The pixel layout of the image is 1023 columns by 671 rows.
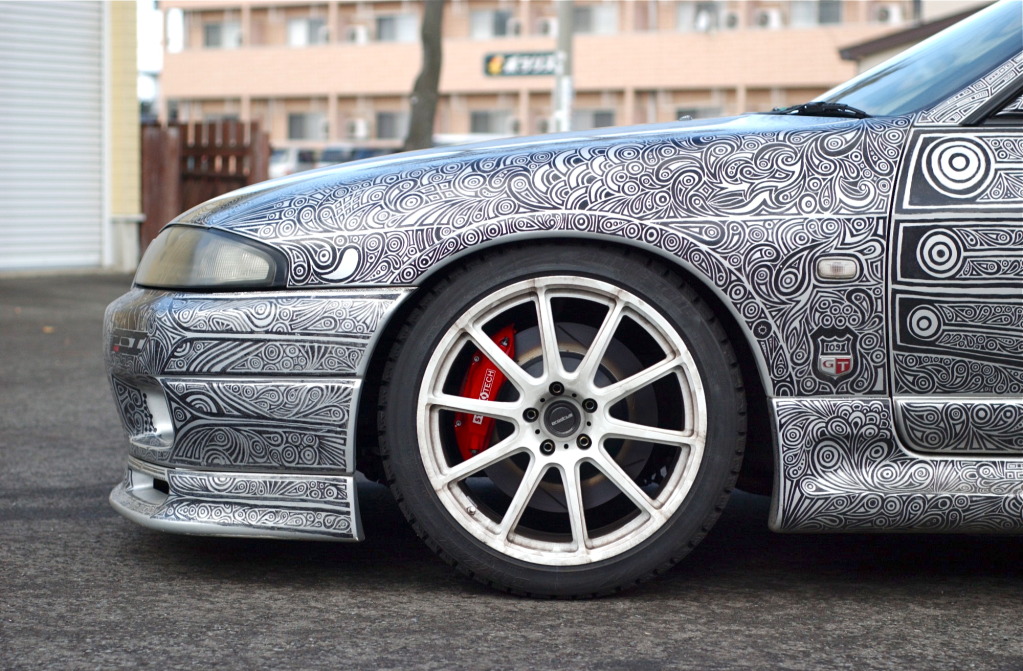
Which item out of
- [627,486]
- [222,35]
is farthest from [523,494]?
[222,35]

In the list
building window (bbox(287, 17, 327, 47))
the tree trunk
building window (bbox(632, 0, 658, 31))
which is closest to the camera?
the tree trunk

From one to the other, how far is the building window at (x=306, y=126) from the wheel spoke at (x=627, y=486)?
53.4 m

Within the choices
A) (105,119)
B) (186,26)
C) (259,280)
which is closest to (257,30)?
(186,26)

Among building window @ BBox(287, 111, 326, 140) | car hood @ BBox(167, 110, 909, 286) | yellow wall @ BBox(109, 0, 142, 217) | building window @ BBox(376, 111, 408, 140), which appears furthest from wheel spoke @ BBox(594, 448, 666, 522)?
building window @ BBox(287, 111, 326, 140)

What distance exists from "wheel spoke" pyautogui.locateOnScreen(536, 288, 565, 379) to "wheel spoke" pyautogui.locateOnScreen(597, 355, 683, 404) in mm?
102

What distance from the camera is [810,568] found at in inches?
127

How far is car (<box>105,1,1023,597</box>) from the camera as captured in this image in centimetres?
276

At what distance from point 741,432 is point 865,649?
502 mm

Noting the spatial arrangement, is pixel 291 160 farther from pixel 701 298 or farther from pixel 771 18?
pixel 701 298

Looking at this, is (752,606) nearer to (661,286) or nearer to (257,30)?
(661,286)

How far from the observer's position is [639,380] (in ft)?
9.32

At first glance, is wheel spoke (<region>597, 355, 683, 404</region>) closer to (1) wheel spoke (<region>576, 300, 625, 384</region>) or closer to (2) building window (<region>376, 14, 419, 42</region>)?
(1) wheel spoke (<region>576, 300, 625, 384</region>)

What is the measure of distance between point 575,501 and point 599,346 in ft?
1.07

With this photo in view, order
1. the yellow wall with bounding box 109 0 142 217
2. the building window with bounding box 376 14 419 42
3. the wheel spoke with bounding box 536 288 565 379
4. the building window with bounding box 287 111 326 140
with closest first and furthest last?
1. the wheel spoke with bounding box 536 288 565 379
2. the yellow wall with bounding box 109 0 142 217
3. the building window with bounding box 376 14 419 42
4. the building window with bounding box 287 111 326 140
